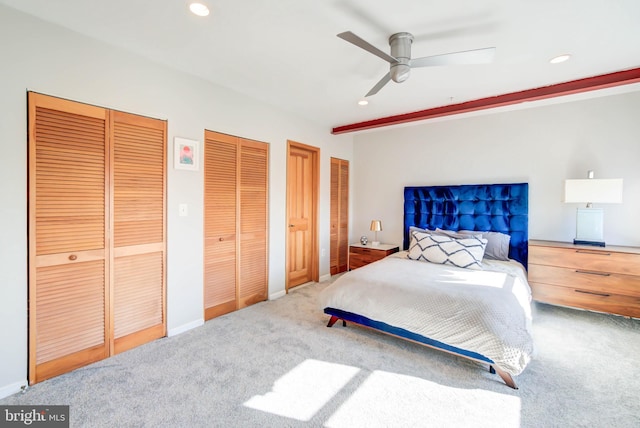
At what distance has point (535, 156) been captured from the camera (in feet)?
11.9

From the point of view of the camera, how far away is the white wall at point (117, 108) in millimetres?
1867

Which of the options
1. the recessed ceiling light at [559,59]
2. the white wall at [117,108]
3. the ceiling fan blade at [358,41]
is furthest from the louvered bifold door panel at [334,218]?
the recessed ceiling light at [559,59]

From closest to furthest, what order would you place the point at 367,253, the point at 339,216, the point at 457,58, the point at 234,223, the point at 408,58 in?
the point at 457,58 → the point at 408,58 → the point at 234,223 → the point at 367,253 → the point at 339,216

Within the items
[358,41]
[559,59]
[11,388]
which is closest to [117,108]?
[358,41]

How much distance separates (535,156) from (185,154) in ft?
13.4

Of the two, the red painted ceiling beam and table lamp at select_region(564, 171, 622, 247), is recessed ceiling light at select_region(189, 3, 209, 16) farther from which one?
table lamp at select_region(564, 171, 622, 247)

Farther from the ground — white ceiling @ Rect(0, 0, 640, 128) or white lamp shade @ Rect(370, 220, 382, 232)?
white ceiling @ Rect(0, 0, 640, 128)

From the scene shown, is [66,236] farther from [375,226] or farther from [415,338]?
[375,226]

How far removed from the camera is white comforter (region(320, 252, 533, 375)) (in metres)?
2.00

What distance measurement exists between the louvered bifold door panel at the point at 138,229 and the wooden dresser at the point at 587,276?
399 cm

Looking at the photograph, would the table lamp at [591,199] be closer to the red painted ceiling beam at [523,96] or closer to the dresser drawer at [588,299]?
the dresser drawer at [588,299]

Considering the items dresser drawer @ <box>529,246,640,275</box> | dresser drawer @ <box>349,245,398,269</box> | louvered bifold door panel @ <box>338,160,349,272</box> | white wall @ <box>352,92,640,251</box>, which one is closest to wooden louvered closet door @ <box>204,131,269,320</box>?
dresser drawer @ <box>349,245,398,269</box>

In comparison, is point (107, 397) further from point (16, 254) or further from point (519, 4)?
point (519, 4)

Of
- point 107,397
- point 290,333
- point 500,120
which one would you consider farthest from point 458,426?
point 500,120
